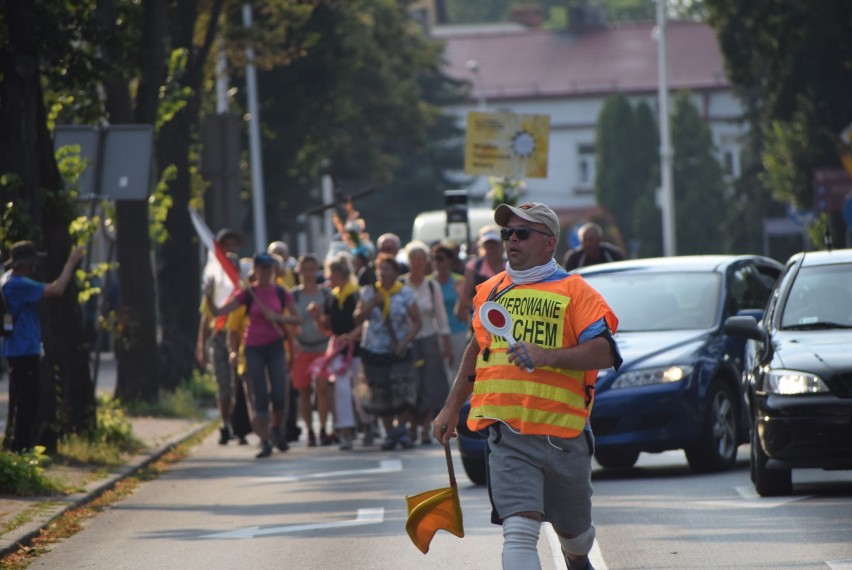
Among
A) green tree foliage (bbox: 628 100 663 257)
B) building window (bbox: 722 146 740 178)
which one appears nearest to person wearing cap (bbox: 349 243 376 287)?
green tree foliage (bbox: 628 100 663 257)

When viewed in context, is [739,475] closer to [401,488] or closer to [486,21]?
[401,488]

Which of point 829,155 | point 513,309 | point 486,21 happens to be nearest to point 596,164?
point 486,21

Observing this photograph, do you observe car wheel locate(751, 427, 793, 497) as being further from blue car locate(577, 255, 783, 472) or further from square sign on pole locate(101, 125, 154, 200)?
square sign on pole locate(101, 125, 154, 200)

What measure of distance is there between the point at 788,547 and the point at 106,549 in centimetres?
392

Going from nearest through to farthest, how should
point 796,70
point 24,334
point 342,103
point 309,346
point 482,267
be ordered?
1. point 24,334
2. point 482,267
3. point 309,346
4. point 796,70
5. point 342,103

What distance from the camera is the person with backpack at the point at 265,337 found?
1786cm

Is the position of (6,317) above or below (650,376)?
above

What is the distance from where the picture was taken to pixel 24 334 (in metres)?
15.0

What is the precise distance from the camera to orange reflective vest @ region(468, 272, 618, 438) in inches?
288

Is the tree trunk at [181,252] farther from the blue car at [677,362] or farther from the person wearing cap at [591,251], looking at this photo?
the blue car at [677,362]

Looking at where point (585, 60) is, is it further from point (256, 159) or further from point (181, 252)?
point (181, 252)

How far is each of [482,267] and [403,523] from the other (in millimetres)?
6239

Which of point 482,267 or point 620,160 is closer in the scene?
point 482,267

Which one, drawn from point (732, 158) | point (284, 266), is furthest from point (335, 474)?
point (732, 158)
